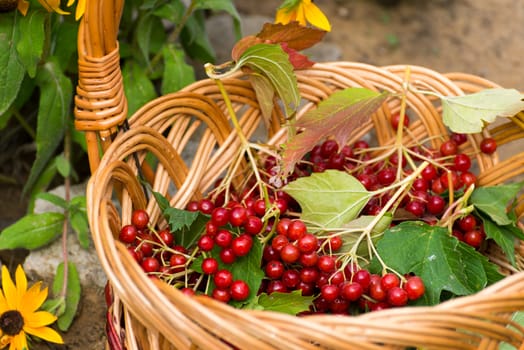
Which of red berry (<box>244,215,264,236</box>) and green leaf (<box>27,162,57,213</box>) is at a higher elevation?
red berry (<box>244,215,264,236</box>)

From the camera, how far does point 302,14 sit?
1.13 meters

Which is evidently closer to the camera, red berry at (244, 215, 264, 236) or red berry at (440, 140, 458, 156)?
red berry at (244, 215, 264, 236)

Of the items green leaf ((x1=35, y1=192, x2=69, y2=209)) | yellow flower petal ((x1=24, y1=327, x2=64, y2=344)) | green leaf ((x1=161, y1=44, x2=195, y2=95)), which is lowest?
yellow flower petal ((x1=24, y1=327, x2=64, y2=344))

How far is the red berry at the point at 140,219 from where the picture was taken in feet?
3.29

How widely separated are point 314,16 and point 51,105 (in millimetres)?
514

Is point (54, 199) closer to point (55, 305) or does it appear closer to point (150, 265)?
point (55, 305)

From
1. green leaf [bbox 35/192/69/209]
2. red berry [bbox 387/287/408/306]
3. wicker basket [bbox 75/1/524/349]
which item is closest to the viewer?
wicker basket [bbox 75/1/524/349]

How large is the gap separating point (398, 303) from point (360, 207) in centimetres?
19

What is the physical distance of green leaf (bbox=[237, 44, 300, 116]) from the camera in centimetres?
105

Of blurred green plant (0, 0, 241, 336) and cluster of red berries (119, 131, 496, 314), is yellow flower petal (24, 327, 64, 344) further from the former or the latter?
cluster of red berries (119, 131, 496, 314)

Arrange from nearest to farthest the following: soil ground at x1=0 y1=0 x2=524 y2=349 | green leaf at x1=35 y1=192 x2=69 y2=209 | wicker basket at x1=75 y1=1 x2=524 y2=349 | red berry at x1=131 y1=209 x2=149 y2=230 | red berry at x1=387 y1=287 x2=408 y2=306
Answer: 1. wicker basket at x1=75 y1=1 x2=524 y2=349
2. red berry at x1=387 y1=287 x2=408 y2=306
3. red berry at x1=131 y1=209 x2=149 y2=230
4. green leaf at x1=35 y1=192 x2=69 y2=209
5. soil ground at x1=0 y1=0 x2=524 y2=349

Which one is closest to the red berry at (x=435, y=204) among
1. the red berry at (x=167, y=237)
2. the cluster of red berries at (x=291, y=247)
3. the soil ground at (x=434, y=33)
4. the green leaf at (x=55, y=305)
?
the cluster of red berries at (x=291, y=247)

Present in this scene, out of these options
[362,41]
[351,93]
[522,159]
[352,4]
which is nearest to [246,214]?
[351,93]

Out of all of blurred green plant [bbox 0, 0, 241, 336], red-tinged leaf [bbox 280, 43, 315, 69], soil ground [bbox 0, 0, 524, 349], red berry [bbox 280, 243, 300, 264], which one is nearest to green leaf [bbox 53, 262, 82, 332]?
blurred green plant [bbox 0, 0, 241, 336]
